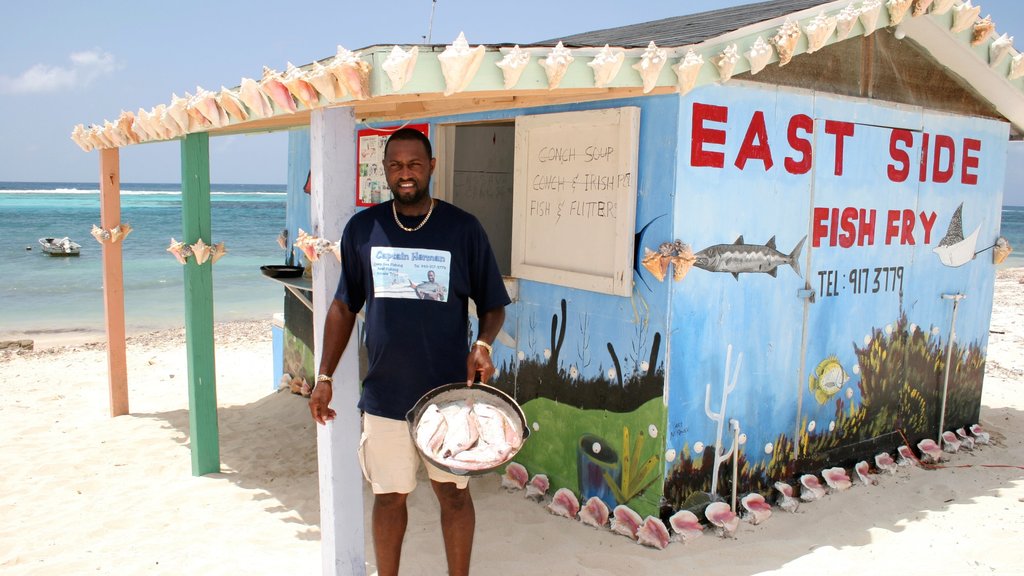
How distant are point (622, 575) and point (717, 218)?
186 cm

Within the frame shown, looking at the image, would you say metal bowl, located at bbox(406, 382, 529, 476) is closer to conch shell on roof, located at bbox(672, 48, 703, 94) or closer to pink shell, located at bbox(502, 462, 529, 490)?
conch shell on roof, located at bbox(672, 48, 703, 94)

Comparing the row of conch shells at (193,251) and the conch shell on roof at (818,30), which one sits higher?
the conch shell on roof at (818,30)

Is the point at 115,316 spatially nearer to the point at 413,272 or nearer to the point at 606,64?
the point at 413,272

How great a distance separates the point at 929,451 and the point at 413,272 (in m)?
4.19

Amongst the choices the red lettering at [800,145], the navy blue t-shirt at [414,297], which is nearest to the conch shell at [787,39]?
the red lettering at [800,145]

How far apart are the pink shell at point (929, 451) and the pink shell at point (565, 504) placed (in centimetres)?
262

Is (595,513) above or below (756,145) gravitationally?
below

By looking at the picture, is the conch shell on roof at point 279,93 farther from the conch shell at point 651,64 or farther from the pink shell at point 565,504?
the pink shell at point 565,504

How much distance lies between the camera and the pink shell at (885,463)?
16.2 feet

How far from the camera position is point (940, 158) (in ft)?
16.7

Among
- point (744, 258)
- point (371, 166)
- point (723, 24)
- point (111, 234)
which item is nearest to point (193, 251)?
point (371, 166)

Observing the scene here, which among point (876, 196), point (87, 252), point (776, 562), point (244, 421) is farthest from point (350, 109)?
point (87, 252)

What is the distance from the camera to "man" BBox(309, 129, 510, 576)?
2889 mm

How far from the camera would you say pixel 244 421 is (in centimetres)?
670
